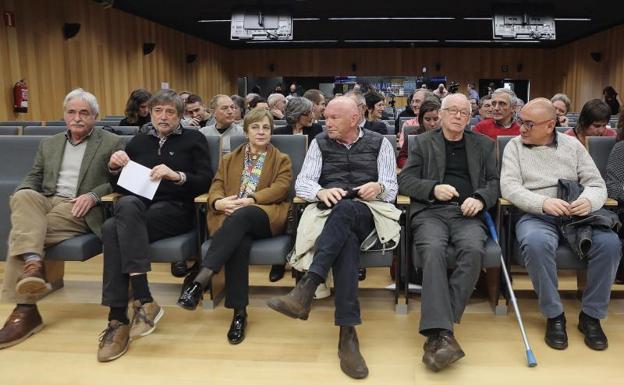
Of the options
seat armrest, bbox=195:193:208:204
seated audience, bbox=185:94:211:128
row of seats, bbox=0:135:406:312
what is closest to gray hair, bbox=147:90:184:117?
row of seats, bbox=0:135:406:312

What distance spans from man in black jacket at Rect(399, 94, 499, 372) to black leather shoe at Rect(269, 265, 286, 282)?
41.8 inches

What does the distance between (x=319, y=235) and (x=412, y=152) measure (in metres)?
0.77

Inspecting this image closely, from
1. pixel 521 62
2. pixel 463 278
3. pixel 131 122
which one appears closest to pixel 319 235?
pixel 463 278

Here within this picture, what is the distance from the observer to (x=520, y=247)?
263 centimetres

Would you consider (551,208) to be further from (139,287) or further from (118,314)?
(118,314)

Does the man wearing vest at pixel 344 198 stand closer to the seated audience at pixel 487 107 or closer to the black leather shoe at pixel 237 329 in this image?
the black leather shoe at pixel 237 329

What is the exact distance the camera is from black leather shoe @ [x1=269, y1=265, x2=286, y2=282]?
3.43 meters

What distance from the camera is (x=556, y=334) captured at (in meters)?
2.49

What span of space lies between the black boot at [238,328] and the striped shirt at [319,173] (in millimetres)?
691

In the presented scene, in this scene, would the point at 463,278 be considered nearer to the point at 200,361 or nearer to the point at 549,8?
the point at 200,361

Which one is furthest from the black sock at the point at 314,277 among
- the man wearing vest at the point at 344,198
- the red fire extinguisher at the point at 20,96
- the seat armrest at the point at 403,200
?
the red fire extinguisher at the point at 20,96

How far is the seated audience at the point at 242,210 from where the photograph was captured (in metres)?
2.57

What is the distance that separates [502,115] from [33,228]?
3273 mm

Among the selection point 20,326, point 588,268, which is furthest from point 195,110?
point 588,268
